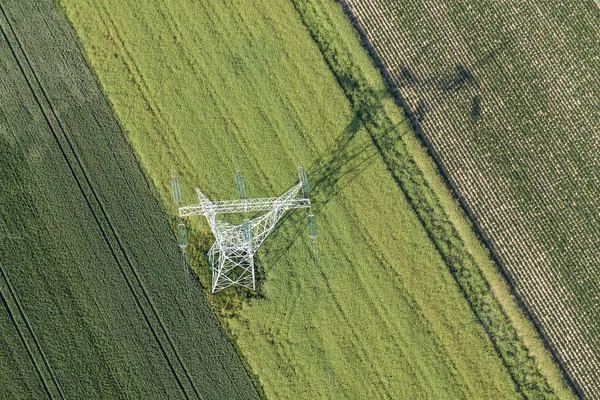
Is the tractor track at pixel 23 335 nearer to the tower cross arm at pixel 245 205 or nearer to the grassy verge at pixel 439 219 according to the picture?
the tower cross arm at pixel 245 205

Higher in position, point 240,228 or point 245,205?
point 245,205

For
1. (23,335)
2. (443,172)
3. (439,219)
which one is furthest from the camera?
(443,172)

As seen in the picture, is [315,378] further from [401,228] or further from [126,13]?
[126,13]

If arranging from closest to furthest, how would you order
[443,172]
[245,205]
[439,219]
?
[245,205] < [439,219] < [443,172]

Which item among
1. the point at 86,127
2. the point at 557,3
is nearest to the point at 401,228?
the point at 557,3

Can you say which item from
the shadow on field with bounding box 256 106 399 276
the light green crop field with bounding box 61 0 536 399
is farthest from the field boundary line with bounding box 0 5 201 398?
the shadow on field with bounding box 256 106 399 276

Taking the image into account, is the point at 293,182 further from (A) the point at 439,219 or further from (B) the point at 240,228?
(A) the point at 439,219

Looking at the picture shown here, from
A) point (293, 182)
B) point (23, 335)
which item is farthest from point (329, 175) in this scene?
point (23, 335)
